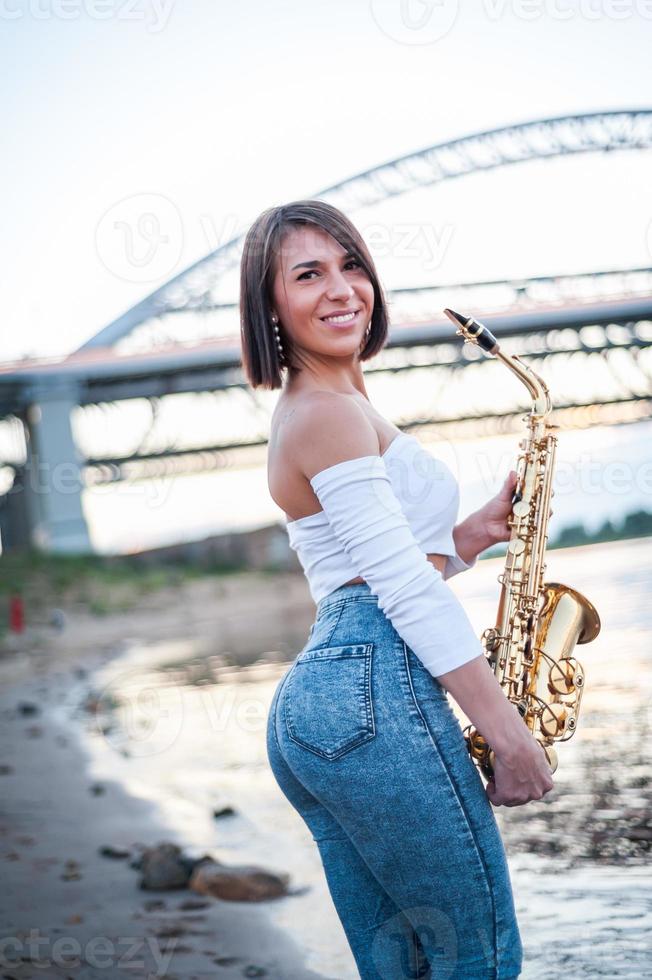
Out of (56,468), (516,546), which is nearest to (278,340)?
(516,546)

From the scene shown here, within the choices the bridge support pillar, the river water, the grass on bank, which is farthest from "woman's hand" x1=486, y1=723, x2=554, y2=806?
the bridge support pillar

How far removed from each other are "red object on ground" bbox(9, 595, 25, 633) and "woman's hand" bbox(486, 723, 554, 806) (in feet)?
43.0

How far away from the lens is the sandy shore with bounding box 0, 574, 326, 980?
123 inches

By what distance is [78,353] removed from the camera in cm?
2241

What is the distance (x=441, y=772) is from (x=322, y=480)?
0.54m

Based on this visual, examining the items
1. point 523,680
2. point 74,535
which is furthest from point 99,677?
point 74,535

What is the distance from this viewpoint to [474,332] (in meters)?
2.17

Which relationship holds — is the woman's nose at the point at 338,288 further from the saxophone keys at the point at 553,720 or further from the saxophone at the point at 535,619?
the saxophone keys at the point at 553,720

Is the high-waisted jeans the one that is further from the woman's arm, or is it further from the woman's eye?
the woman's eye

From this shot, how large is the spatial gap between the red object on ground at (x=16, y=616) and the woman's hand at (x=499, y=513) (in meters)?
12.7

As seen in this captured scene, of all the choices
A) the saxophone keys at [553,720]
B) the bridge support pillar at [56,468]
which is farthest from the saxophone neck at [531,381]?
the bridge support pillar at [56,468]

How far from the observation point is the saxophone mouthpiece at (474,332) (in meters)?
2.16

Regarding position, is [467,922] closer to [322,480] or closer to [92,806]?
[322,480]

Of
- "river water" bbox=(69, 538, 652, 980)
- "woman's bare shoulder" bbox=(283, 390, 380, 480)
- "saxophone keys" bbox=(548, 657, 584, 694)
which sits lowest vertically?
"river water" bbox=(69, 538, 652, 980)
